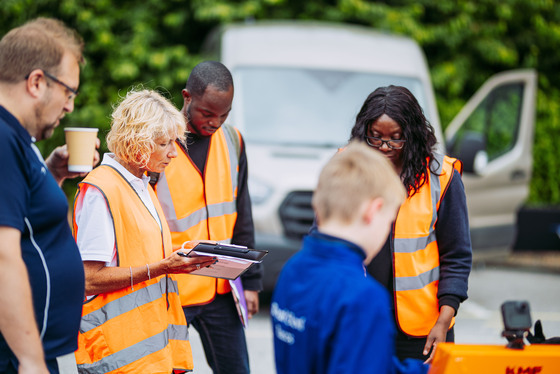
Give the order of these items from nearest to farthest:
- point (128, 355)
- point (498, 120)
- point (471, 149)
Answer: point (128, 355)
point (471, 149)
point (498, 120)

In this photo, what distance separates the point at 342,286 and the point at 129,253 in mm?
1225

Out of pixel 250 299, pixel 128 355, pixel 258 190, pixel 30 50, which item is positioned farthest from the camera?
pixel 258 190

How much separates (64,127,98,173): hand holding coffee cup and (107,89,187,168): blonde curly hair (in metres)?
0.11

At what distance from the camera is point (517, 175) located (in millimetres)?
8703

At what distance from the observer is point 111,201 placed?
2883 mm

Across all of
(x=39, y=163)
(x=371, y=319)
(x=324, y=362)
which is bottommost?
(x=324, y=362)

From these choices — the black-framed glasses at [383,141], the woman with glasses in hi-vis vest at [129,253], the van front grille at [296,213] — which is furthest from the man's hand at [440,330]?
the van front grille at [296,213]

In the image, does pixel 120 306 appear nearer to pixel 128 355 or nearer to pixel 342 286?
pixel 128 355

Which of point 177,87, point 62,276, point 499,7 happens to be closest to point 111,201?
point 62,276

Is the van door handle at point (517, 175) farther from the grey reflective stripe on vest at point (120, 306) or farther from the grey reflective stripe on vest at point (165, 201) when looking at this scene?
the grey reflective stripe on vest at point (120, 306)

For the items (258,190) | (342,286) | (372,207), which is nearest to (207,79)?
(372,207)

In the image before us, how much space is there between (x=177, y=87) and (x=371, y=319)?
9.17 metres

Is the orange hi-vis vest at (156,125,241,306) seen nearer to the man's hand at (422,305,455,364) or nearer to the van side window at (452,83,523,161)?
the man's hand at (422,305,455,364)

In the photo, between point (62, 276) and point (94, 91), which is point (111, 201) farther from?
point (94, 91)
